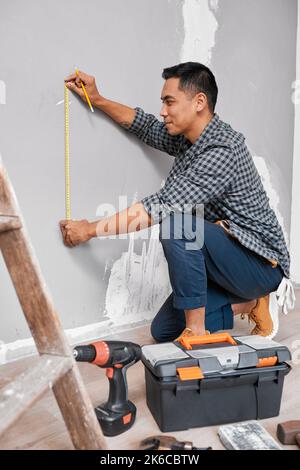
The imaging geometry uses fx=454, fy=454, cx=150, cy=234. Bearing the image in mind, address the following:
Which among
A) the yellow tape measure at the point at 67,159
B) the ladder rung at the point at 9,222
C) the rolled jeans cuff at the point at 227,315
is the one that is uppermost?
the yellow tape measure at the point at 67,159

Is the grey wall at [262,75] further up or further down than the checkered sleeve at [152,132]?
further up

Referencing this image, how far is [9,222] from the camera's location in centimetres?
89

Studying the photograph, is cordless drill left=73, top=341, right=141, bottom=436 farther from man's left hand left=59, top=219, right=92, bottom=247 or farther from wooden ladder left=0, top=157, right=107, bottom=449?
man's left hand left=59, top=219, right=92, bottom=247

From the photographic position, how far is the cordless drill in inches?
44.1

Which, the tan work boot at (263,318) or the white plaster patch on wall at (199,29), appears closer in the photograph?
the tan work boot at (263,318)

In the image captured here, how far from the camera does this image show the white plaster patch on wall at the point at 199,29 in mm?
2150

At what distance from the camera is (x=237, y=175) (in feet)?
5.65

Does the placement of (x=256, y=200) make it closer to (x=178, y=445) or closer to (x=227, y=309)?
(x=227, y=309)

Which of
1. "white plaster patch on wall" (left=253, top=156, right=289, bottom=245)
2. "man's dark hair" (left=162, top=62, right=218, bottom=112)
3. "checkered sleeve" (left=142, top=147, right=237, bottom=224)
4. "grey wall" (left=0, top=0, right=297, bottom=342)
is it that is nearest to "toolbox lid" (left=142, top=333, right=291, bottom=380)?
"checkered sleeve" (left=142, top=147, right=237, bottom=224)

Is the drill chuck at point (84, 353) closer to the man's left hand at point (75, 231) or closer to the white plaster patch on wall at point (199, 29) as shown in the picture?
the man's left hand at point (75, 231)

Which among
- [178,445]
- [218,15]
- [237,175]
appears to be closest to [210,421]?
[178,445]

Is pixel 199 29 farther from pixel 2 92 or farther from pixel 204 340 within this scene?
pixel 204 340

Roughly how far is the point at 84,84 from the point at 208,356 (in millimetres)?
1096

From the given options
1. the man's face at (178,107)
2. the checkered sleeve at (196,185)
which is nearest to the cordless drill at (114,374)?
the checkered sleeve at (196,185)
